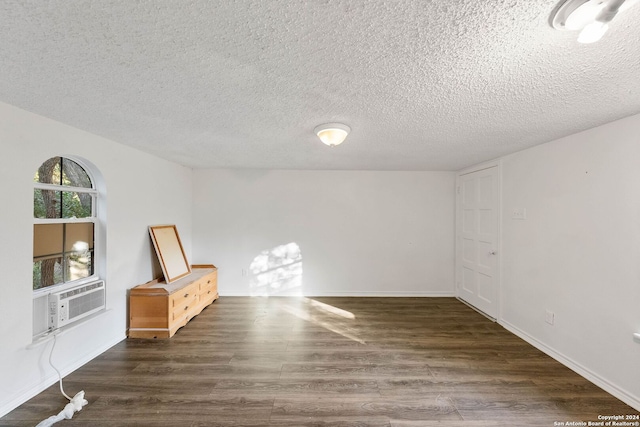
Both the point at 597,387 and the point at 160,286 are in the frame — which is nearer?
the point at 597,387

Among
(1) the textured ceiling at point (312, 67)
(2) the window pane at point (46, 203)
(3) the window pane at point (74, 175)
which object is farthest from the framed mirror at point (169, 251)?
(1) the textured ceiling at point (312, 67)

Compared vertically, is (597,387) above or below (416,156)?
below

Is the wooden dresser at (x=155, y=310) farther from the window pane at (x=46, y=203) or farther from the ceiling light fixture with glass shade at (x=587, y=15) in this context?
the ceiling light fixture with glass shade at (x=587, y=15)

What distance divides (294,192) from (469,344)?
3197mm

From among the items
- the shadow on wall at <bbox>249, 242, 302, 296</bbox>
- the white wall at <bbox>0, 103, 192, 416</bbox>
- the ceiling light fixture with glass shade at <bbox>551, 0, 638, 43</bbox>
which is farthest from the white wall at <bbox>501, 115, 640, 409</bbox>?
the white wall at <bbox>0, 103, 192, 416</bbox>

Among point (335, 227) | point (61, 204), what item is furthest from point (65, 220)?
point (335, 227)

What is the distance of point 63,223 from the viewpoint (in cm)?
222

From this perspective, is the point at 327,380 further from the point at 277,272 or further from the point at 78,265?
the point at 78,265

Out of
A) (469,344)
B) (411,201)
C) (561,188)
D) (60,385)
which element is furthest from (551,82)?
(60,385)

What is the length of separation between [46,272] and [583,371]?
4743 millimetres

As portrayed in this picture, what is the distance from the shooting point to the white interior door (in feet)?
10.9

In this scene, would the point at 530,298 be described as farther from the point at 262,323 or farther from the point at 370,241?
the point at 262,323

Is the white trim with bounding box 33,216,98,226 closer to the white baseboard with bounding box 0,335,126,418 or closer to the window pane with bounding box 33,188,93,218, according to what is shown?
the window pane with bounding box 33,188,93,218

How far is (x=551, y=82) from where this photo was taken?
4.60 ft
